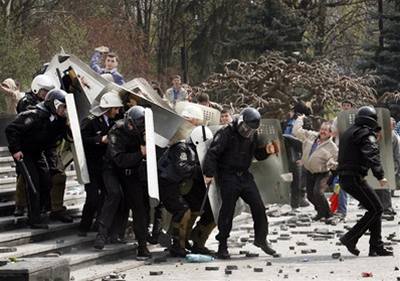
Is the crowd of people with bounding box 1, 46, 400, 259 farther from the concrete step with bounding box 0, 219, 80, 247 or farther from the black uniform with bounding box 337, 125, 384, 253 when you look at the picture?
the concrete step with bounding box 0, 219, 80, 247

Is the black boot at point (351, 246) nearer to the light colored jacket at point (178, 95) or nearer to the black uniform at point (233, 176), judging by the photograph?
the black uniform at point (233, 176)

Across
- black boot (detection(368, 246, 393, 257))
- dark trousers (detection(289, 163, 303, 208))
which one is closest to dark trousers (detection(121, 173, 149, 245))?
black boot (detection(368, 246, 393, 257))

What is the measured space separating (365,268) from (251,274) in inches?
53.2

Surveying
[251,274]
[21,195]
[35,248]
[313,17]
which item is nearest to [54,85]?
[21,195]

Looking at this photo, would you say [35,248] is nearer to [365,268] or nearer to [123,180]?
[123,180]

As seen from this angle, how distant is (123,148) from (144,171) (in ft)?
1.27

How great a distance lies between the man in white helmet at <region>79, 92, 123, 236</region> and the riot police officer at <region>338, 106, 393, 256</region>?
2.93 meters

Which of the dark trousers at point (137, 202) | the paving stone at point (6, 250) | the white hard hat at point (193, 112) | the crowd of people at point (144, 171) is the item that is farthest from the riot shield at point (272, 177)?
the paving stone at point (6, 250)

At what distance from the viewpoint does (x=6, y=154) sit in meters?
18.3

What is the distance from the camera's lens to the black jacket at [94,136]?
14.5m

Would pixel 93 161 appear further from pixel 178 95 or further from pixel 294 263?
pixel 178 95

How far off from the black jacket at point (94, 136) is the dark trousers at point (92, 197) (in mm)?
143

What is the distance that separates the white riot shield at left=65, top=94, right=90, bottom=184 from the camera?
14195 mm

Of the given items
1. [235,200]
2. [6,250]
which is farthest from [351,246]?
[6,250]
